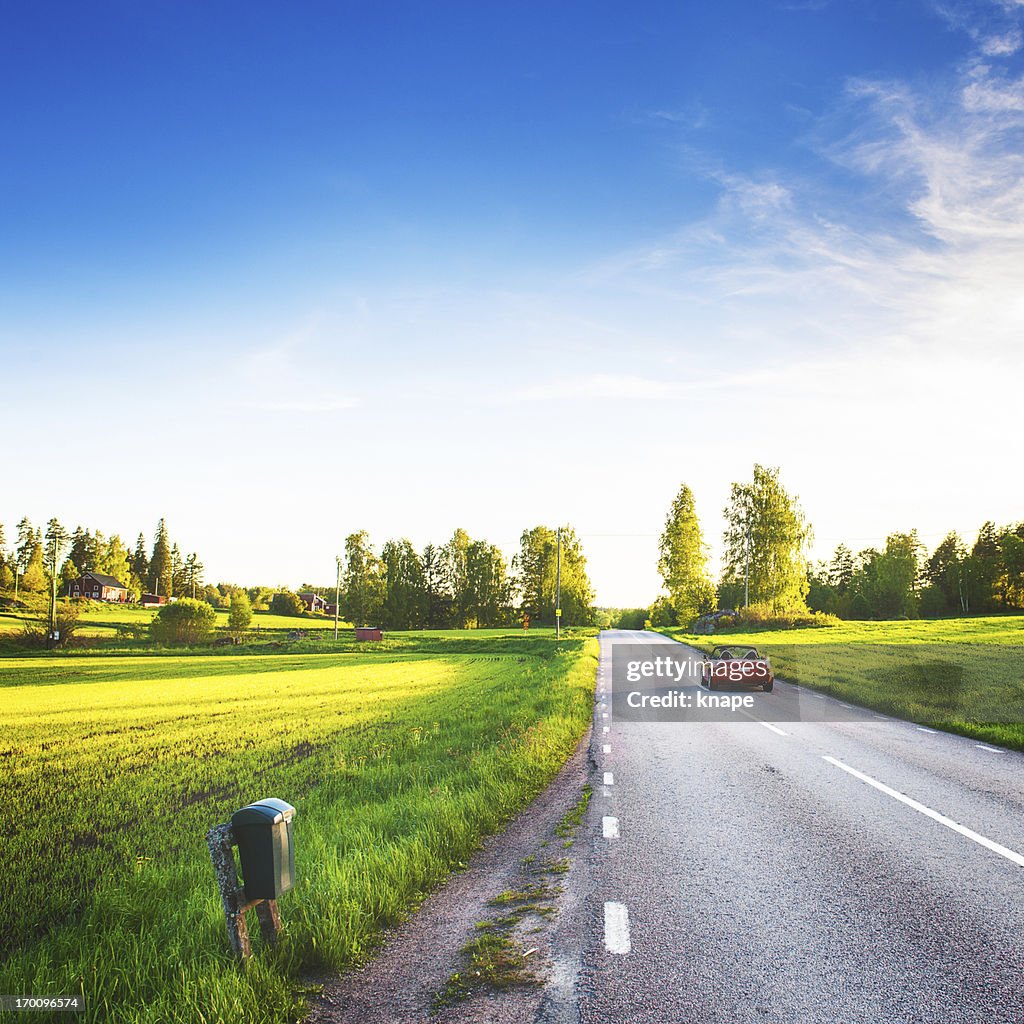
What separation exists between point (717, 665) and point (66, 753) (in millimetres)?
16756

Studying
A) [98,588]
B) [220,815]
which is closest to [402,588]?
[98,588]

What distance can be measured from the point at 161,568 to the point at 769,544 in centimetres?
11283

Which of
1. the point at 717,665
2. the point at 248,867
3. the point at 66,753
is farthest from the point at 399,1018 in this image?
the point at 717,665

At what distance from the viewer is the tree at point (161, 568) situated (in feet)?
440

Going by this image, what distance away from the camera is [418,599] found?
101750mm

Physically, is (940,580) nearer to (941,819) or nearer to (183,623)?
(183,623)

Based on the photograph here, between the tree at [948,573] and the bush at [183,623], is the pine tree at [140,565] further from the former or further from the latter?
the tree at [948,573]

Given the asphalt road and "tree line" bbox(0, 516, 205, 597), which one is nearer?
the asphalt road

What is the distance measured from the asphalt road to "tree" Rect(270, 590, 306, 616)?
370ft

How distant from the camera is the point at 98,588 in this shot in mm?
88875

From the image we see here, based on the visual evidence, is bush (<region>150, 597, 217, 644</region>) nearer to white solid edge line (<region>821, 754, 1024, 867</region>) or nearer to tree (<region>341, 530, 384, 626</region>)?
tree (<region>341, 530, 384, 626</region>)

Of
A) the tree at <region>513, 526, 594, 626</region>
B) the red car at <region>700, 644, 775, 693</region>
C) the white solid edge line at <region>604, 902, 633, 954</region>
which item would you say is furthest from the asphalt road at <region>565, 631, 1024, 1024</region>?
the tree at <region>513, 526, 594, 626</region>

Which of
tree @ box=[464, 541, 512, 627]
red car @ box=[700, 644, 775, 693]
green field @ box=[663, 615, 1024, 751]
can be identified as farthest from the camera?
tree @ box=[464, 541, 512, 627]

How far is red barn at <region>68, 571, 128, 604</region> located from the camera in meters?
85.6
